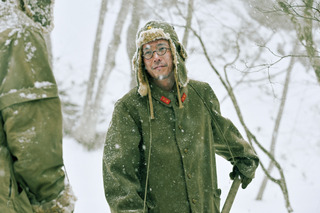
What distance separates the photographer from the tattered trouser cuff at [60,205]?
1560 mm

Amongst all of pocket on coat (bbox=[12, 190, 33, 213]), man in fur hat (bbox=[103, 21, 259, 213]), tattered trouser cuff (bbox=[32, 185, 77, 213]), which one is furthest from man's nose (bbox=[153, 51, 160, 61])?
pocket on coat (bbox=[12, 190, 33, 213])

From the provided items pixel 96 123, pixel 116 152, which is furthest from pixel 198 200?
pixel 96 123

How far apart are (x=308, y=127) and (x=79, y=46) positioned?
12715 millimetres

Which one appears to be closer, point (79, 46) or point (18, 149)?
point (18, 149)

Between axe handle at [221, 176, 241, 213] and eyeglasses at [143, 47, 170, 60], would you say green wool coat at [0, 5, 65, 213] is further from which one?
axe handle at [221, 176, 241, 213]

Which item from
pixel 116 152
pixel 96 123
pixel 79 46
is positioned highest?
pixel 79 46

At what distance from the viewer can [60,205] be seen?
5.18 feet

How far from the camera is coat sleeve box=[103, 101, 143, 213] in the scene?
6.67 ft

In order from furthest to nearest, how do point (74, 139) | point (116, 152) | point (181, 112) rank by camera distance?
point (74, 139), point (181, 112), point (116, 152)

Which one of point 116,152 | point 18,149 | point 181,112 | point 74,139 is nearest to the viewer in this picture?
point 18,149

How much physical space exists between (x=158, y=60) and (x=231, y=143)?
0.82 meters

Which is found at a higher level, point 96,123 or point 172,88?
point 172,88

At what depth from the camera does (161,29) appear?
2402 millimetres

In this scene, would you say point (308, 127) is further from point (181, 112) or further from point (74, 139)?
point (181, 112)
